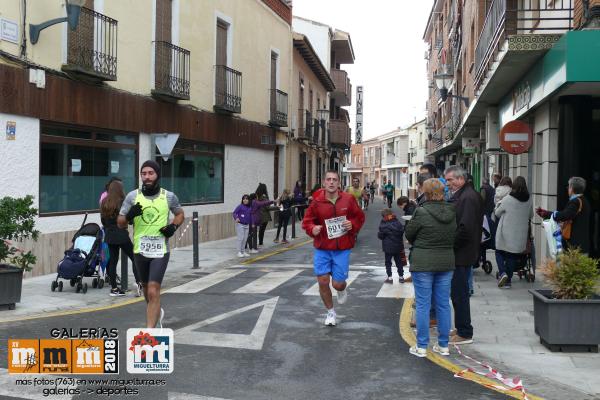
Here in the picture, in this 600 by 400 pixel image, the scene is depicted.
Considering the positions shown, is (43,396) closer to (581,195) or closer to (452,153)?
(581,195)

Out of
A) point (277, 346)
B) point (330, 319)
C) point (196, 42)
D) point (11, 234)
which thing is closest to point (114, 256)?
point (11, 234)

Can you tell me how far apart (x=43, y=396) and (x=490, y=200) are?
9253mm

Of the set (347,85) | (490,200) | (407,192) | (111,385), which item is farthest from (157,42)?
(407,192)

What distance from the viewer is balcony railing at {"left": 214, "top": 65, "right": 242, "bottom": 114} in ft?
62.1

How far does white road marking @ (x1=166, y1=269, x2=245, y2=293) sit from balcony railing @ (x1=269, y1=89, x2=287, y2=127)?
1195cm

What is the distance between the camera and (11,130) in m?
10.8

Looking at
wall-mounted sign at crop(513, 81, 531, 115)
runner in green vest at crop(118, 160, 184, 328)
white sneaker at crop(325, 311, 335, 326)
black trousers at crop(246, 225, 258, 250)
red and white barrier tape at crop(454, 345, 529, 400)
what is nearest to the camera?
red and white barrier tape at crop(454, 345, 529, 400)

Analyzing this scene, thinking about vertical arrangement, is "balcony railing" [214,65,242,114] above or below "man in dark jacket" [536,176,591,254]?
above

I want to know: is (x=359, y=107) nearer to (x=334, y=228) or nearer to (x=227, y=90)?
(x=227, y=90)

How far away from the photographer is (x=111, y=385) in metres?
5.20

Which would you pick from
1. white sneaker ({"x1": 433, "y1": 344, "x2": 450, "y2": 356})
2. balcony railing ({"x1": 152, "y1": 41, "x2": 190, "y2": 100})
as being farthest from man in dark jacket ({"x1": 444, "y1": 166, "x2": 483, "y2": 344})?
balcony railing ({"x1": 152, "y1": 41, "x2": 190, "y2": 100})

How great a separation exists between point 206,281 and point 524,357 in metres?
6.18

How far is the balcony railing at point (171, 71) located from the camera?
1531cm

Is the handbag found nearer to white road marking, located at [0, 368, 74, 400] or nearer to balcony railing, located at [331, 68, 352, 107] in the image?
white road marking, located at [0, 368, 74, 400]
